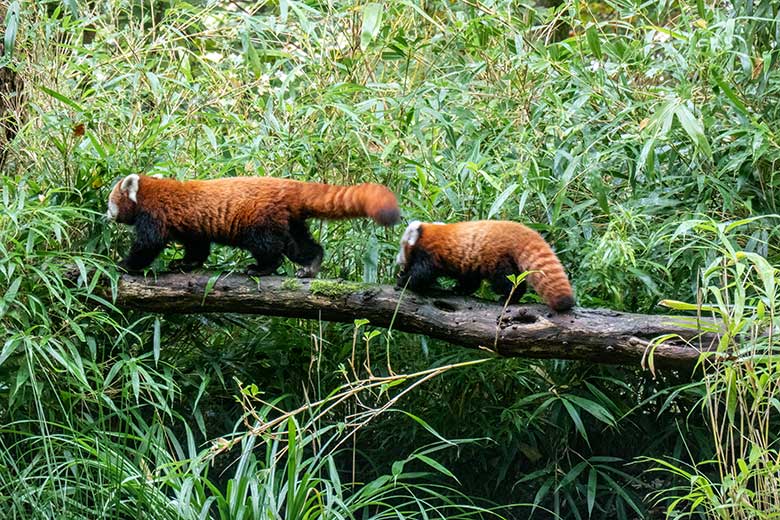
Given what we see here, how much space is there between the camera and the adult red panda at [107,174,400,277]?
3.58 m

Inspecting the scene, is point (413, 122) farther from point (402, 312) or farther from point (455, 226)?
point (402, 312)

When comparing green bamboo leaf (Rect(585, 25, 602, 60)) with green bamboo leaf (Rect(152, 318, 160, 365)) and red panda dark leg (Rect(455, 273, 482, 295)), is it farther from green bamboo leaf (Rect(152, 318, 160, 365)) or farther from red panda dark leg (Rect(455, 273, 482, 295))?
green bamboo leaf (Rect(152, 318, 160, 365))

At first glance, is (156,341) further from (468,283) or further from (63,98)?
(468,283)

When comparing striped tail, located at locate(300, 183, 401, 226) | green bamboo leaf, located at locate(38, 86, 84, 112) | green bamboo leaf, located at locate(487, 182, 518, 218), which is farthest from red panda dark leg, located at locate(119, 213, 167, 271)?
green bamboo leaf, located at locate(487, 182, 518, 218)

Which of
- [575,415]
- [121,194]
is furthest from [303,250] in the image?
[575,415]

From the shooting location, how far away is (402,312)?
3273 mm

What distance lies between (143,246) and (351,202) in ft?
2.79

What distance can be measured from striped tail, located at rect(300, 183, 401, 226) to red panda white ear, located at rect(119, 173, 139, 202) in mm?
645

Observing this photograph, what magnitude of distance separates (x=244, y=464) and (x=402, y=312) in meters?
0.75

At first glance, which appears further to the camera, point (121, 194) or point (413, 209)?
point (413, 209)

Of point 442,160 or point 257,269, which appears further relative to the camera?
point 442,160

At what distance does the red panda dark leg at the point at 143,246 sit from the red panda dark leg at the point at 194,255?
0.13 metres

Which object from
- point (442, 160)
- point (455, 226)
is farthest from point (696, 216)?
point (442, 160)

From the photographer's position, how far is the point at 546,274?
3184 mm
